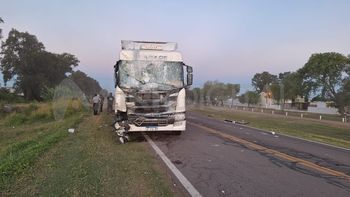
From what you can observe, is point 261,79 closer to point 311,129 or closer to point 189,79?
point 311,129

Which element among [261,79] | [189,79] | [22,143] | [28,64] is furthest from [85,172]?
[261,79]

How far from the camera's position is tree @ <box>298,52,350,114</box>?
50469 mm

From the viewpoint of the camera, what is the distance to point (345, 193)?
7270 mm

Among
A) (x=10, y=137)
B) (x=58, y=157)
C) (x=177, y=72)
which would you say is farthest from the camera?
(x=10, y=137)

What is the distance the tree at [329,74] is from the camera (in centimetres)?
5047

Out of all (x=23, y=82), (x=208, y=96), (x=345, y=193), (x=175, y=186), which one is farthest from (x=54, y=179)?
(x=208, y=96)

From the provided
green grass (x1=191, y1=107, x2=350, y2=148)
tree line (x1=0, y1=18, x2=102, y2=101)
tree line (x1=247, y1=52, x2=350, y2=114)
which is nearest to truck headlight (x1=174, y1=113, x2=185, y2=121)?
green grass (x1=191, y1=107, x2=350, y2=148)

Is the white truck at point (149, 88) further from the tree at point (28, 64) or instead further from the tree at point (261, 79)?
the tree at point (261, 79)

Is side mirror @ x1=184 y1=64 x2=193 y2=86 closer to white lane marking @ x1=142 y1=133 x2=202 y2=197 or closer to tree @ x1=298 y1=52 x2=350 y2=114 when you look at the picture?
white lane marking @ x1=142 y1=133 x2=202 y2=197

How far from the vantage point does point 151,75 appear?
14.8 m

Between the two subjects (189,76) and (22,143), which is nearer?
(189,76)

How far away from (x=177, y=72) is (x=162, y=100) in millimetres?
1438

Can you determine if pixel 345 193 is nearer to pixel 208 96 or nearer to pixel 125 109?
pixel 125 109

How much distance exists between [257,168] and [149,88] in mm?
6099
